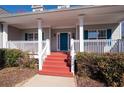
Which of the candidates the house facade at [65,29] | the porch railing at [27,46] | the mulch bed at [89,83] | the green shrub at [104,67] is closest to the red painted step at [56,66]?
the house facade at [65,29]

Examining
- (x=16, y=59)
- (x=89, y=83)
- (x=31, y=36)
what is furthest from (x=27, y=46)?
(x=89, y=83)

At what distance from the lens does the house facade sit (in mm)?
10105

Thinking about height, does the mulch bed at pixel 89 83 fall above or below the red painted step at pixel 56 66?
below

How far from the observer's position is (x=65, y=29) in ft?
49.7

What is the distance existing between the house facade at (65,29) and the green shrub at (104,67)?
1.66m

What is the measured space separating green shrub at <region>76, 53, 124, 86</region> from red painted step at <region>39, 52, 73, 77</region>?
130cm

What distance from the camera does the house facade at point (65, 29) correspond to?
1011 cm

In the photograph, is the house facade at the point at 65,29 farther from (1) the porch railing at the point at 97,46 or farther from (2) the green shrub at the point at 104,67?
(2) the green shrub at the point at 104,67

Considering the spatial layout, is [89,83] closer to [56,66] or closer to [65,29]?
[56,66]

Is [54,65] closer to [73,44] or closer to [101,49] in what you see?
[73,44]

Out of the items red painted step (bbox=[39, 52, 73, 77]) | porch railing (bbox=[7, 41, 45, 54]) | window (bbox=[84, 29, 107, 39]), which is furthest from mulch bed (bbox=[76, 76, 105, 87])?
window (bbox=[84, 29, 107, 39])

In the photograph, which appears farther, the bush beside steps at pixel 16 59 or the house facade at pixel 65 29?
the bush beside steps at pixel 16 59

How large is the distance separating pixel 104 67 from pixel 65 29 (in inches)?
340

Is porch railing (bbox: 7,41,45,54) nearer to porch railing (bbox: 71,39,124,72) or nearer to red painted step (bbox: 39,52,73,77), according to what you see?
red painted step (bbox: 39,52,73,77)
